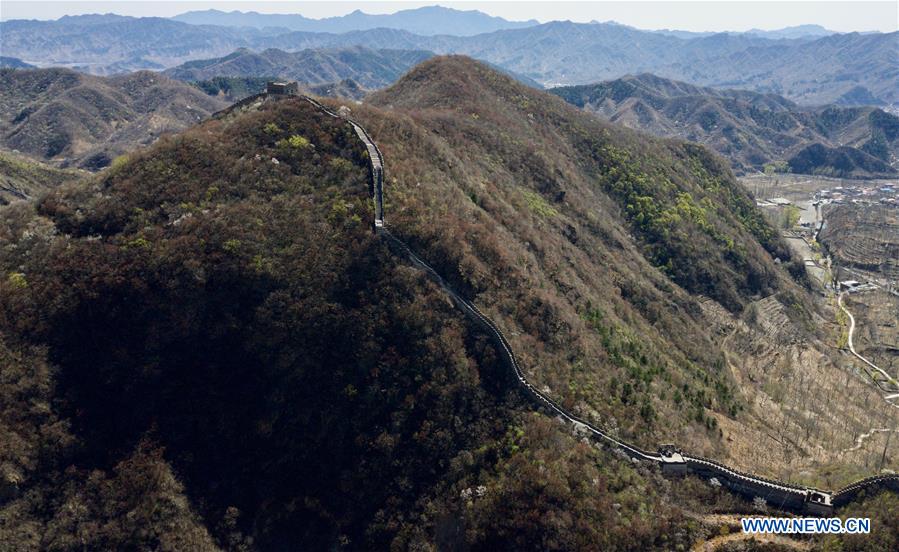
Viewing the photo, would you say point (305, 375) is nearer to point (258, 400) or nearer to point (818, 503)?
point (258, 400)

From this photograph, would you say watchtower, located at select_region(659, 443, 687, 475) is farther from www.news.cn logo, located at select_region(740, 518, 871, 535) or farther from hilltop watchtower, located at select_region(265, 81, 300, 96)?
hilltop watchtower, located at select_region(265, 81, 300, 96)

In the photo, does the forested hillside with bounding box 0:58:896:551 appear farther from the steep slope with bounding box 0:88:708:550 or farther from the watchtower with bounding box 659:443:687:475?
the watchtower with bounding box 659:443:687:475

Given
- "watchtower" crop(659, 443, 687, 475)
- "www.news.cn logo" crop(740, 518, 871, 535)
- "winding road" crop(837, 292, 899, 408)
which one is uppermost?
"watchtower" crop(659, 443, 687, 475)

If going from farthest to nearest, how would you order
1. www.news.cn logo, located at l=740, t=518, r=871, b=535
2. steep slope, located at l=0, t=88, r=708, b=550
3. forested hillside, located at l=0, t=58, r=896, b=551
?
forested hillside, located at l=0, t=58, r=896, b=551 < steep slope, located at l=0, t=88, r=708, b=550 < www.news.cn logo, located at l=740, t=518, r=871, b=535

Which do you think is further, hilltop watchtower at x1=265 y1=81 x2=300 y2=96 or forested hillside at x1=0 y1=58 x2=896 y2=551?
hilltop watchtower at x1=265 y1=81 x2=300 y2=96

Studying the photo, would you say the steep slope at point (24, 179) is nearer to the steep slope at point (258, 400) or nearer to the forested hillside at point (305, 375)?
the steep slope at point (258, 400)

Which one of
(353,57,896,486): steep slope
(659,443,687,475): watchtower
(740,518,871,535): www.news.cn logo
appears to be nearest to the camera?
(740,518,871,535): www.news.cn logo

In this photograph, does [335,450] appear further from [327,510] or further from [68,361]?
[68,361]

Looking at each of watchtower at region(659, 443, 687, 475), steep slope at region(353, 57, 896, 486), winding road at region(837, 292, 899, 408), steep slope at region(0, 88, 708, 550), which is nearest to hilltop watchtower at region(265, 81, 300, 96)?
steep slope at region(353, 57, 896, 486)

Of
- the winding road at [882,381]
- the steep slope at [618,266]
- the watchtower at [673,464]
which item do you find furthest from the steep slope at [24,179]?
the winding road at [882,381]

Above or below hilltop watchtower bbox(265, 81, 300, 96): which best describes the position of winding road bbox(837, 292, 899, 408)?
below
